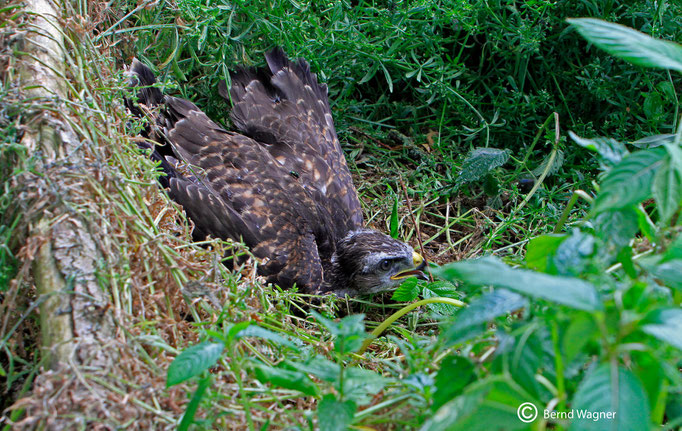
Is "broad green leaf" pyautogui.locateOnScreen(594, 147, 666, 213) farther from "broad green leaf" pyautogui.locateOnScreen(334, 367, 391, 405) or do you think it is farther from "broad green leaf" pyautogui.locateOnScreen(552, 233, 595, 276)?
"broad green leaf" pyautogui.locateOnScreen(334, 367, 391, 405)

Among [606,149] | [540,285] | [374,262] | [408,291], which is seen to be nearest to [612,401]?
[540,285]

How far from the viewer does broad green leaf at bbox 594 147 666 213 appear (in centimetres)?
135

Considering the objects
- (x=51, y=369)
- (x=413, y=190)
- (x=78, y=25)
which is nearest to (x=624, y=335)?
(x=51, y=369)

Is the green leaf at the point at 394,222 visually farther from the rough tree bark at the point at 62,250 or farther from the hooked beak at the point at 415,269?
the rough tree bark at the point at 62,250

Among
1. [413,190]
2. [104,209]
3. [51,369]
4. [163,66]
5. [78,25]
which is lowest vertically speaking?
[413,190]

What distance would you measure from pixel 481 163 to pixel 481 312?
2.49 m

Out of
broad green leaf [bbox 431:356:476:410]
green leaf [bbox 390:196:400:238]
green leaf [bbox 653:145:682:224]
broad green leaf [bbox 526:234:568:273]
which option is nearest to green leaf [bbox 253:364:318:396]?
broad green leaf [bbox 431:356:476:410]

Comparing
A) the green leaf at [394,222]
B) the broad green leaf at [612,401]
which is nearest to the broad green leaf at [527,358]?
the broad green leaf at [612,401]

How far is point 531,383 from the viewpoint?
4.05 feet

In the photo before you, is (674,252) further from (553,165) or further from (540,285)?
(553,165)

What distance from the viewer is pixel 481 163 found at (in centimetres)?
365

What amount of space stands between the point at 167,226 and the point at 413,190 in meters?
1.97

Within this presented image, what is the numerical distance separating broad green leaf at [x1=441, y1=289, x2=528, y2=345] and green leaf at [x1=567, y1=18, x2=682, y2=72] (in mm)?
598

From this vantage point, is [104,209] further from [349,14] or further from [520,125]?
[520,125]
